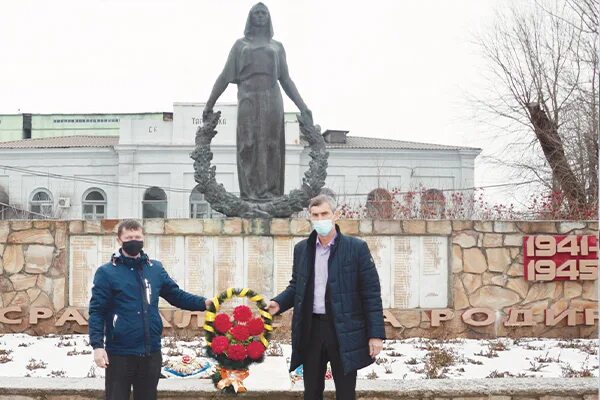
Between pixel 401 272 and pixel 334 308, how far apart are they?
489cm

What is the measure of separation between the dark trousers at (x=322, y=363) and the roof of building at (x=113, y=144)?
2713 cm

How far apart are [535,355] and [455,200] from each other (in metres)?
7.25

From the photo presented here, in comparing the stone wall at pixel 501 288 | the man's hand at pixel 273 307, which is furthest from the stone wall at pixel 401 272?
the man's hand at pixel 273 307

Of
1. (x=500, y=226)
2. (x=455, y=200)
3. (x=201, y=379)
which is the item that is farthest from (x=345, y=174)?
(x=201, y=379)

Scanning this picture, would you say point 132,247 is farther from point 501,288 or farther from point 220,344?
point 501,288

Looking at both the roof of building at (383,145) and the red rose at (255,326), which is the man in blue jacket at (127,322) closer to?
the red rose at (255,326)

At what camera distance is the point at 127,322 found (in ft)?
13.8

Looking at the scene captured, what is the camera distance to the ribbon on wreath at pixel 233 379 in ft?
16.9

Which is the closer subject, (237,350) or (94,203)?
(237,350)

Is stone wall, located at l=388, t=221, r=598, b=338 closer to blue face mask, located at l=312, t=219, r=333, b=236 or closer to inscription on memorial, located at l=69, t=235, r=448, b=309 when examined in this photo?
inscription on memorial, located at l=69, t=235, r=448, b=309

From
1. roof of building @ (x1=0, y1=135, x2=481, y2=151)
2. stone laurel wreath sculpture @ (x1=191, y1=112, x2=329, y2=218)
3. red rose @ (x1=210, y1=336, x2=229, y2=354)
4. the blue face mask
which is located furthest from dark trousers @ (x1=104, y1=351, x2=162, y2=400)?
roof of building @ (x1=0, y1=135, x2=481, y2=151)

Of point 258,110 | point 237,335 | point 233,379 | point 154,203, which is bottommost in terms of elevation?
point 233,379

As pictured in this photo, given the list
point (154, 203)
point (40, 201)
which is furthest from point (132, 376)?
point (40, 201)

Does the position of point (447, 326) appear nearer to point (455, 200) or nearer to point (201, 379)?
point (201, 379)
